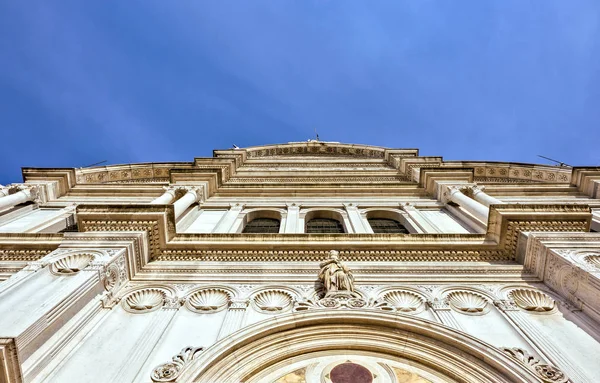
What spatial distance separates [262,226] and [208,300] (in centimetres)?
562

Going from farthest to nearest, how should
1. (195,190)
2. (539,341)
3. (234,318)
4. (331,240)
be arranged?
(195,190) → (331,240) → (234,318) → (539,341)

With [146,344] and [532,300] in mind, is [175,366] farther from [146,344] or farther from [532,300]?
[532,300]

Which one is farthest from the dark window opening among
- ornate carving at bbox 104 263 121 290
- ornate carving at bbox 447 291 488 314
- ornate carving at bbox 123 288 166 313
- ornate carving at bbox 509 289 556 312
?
ornate carving at bbox 509 289 556 312

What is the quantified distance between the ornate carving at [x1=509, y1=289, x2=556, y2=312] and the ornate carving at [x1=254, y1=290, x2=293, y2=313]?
182 inches

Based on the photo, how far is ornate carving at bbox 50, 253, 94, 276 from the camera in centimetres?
699

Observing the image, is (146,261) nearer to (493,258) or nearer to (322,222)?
(322,222)

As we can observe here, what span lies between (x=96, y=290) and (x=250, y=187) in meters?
8.88

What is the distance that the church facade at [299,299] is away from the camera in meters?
5.68

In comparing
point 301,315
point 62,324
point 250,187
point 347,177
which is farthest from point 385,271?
point 347,177

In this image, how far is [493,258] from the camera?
352 inches

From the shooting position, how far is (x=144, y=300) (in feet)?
24.6

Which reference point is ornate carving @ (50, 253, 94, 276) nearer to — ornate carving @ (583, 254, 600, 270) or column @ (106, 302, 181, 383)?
column @ (106, 302, 181, 383)

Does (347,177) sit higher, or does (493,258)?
(347,177)

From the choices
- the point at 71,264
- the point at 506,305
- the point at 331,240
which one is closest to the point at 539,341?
the point at 506,305
